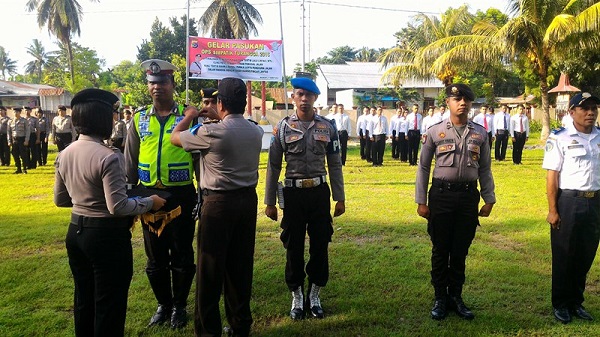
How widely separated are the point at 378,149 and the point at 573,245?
10.5m

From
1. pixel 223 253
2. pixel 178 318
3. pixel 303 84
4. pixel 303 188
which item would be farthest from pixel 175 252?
pixel 303 84

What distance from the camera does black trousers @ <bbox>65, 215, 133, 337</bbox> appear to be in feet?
8.86

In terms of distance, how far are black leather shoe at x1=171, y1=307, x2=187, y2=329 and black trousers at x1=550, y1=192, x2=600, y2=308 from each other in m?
3.02

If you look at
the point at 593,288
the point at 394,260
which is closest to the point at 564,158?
the point at 593,288

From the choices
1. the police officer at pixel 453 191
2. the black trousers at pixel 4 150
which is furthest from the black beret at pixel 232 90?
the black trousers at pixel 4 150

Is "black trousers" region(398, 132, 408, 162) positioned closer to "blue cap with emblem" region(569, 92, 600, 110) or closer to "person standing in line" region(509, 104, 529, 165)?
"person standing in line" region(509, 104, 529, 165)

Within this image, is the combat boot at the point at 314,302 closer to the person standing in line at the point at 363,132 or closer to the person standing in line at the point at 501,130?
the person standing in line at the point at 363,132

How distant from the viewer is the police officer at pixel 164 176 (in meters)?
3.60

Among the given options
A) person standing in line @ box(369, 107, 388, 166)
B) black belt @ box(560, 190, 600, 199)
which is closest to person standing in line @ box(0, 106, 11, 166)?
person standing in line @ box(369, 107, 388, 166)

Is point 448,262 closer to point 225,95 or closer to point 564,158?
point 564,158

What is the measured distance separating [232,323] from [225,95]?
5.27 ft

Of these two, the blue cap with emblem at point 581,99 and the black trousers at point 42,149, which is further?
the black trousers at point 42,149

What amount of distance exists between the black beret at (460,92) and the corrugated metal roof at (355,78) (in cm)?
3017

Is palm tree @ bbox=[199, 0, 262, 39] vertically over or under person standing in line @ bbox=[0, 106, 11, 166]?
over
